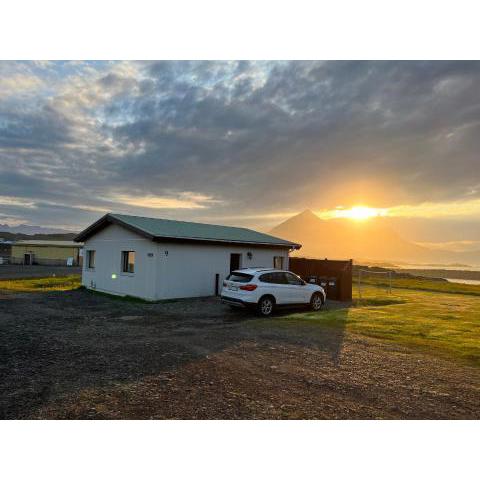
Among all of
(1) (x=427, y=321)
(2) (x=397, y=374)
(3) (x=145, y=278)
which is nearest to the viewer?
(2) (x=397, y=374)

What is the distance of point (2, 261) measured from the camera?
53.6 metres

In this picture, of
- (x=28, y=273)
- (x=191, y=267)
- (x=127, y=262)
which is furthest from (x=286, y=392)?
(x=28, y=273)

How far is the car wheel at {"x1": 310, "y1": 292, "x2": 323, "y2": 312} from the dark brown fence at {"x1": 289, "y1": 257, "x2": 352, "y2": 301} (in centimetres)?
436

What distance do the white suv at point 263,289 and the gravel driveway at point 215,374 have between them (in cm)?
174

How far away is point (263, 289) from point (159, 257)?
595 centimetres

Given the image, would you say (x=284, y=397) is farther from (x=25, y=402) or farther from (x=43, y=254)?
(x=43, y=254)

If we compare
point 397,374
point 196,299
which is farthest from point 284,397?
point 196,299

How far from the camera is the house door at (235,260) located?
2134 centimetres

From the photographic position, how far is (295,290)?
1560 cm

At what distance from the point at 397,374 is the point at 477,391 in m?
1.36

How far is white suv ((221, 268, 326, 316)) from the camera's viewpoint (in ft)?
46.0

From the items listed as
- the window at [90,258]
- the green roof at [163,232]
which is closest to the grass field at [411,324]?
the green roof at [163,232]

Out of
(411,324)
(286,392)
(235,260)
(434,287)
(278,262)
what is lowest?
(434,287)

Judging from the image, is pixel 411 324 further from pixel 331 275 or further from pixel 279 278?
pixel 331 275
